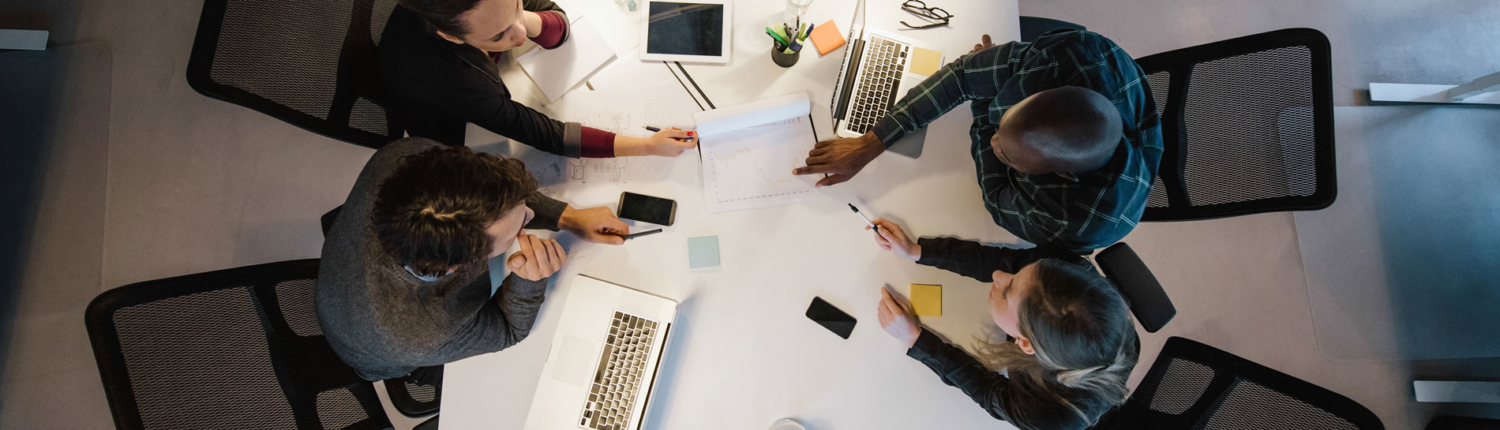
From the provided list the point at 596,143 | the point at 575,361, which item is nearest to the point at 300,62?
the point at 596,143

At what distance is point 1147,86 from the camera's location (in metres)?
1.38

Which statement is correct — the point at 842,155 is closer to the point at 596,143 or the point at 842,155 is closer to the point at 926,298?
the point at 926,298

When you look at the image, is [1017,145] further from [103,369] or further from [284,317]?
[103,369]

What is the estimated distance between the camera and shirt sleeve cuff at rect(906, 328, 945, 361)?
1.46 meters

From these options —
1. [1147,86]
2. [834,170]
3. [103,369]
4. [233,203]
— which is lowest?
[233,203]

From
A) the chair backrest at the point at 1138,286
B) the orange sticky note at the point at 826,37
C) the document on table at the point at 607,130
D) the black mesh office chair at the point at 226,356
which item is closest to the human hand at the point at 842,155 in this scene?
the orange sticky note at the point at 826,37

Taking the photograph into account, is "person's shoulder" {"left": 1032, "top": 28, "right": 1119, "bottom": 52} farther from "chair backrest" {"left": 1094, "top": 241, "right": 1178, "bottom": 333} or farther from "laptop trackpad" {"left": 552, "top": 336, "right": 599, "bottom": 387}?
"laptop trackpad" {"left": 552, "top": 336, "right": 599, "bottom": 387}

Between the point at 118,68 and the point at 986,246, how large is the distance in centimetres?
326

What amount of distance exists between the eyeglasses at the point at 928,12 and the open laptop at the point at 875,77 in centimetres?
8

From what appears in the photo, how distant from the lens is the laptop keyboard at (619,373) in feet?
4.69

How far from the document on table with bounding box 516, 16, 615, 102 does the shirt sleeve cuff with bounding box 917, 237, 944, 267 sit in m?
0.93

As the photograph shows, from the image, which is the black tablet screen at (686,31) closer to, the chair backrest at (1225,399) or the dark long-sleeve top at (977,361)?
the dark long-sleeve top at (977,361)

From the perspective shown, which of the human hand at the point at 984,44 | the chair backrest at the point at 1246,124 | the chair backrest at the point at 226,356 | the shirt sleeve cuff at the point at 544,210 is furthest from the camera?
the human hand at the point at 984,44

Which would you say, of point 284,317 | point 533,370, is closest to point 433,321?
point 533,370
